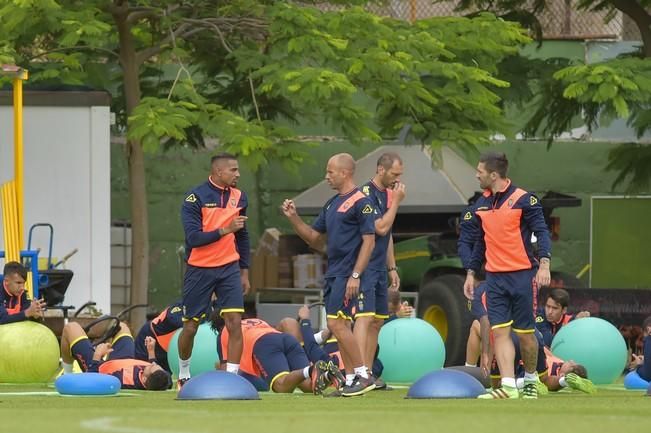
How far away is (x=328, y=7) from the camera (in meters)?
22.7

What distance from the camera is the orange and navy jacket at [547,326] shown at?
55.4 feet

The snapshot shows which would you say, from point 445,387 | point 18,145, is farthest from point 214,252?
point 18,145

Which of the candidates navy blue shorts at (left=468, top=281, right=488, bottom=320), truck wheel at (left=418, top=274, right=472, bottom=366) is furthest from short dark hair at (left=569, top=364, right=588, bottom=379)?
truck wheel at (left=418, top=274, right=472, bottom=366)

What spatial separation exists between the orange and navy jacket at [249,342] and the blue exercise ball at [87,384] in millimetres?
1417

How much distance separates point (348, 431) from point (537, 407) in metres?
2.71

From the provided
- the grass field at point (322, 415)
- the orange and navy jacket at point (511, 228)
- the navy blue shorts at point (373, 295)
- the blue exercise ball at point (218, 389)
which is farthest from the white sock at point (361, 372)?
A: the blue exercise ball at point (218, 389)

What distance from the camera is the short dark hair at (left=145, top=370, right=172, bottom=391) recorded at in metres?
14.8

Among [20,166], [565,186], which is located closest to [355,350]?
[20,166]

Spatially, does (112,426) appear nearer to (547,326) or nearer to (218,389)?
(218,389)

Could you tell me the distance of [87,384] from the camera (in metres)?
13.9

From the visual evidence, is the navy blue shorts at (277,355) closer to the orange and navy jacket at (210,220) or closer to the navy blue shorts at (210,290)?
the navy blue shorts at (210,290)

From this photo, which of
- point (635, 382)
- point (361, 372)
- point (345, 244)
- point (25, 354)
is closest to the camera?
point (361, 372)

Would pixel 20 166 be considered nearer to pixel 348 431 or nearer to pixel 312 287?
pixel 312 287

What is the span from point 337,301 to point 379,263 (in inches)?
40.2
